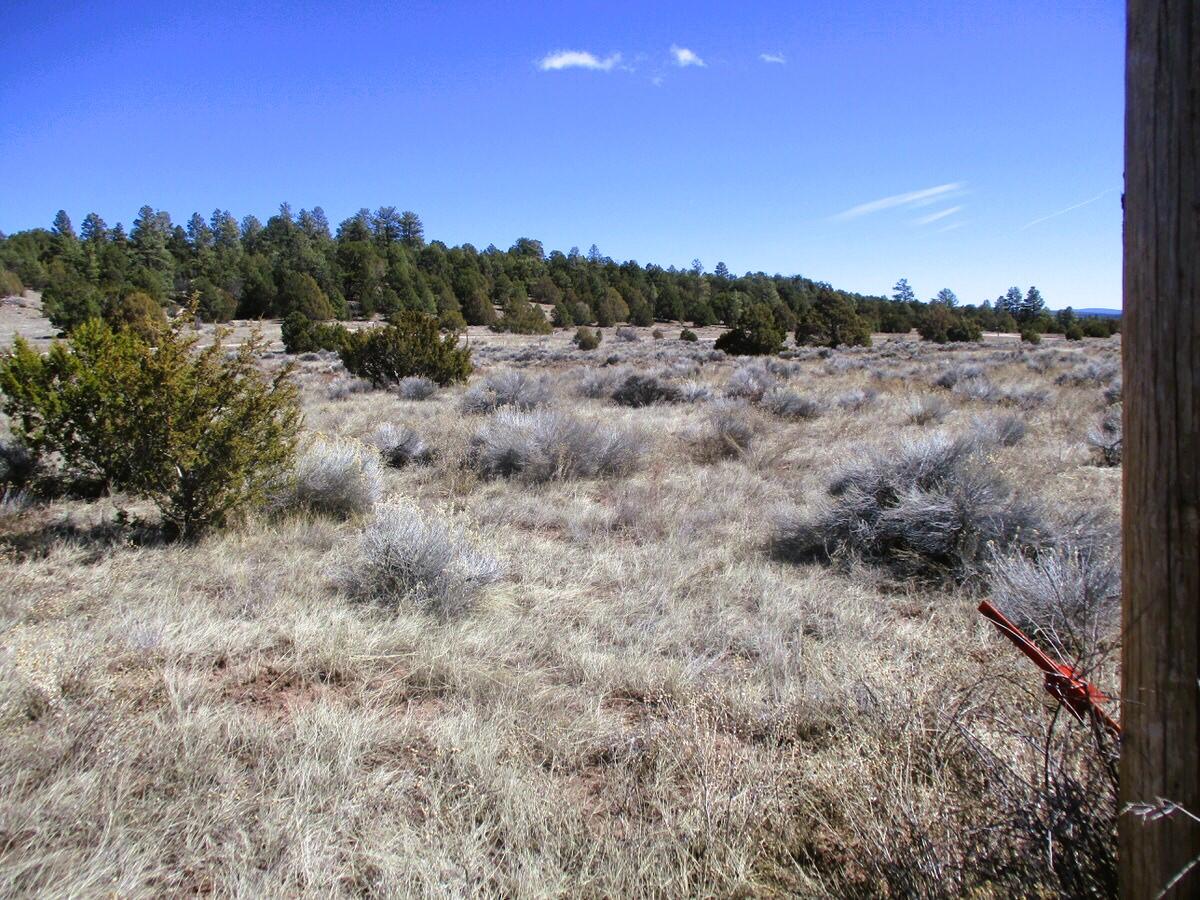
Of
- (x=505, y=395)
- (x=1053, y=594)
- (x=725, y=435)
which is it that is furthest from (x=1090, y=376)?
(x=1053, y=594)

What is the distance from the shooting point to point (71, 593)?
3.90 m

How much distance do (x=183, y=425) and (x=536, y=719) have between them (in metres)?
3.84

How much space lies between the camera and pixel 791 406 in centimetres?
1093

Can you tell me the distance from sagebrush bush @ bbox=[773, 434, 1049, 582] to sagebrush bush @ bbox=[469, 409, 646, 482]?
2.76m

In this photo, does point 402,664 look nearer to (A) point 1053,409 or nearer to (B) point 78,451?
(B) point 78,451

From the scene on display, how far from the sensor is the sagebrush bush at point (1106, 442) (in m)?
7.18

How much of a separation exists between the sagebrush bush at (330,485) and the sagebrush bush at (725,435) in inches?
153

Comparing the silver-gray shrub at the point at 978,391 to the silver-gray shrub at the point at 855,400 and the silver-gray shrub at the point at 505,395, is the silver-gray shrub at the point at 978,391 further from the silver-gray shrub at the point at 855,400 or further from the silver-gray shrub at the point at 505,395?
the silver-gray shrub at the point at 505,395

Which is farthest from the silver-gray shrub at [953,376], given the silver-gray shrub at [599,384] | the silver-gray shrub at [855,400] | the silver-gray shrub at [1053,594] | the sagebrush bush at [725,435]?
the silver-gray shrub at [1053,594]

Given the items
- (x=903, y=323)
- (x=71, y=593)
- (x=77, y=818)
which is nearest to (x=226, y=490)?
(x=71, y=593)

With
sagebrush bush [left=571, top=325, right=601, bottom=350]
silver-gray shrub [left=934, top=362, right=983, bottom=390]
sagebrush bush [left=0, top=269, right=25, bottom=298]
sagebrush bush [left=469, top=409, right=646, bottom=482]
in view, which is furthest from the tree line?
sagebrush bush [left=469, top=409, right=646, bottom=482]

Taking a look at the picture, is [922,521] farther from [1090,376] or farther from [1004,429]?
[1090,376]

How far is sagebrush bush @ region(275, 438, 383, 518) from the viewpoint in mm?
5703

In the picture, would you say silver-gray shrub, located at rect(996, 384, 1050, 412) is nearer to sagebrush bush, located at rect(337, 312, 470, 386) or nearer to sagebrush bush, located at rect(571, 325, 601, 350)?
sagebrush bush, located at rect(337, 312, 470, 386)
